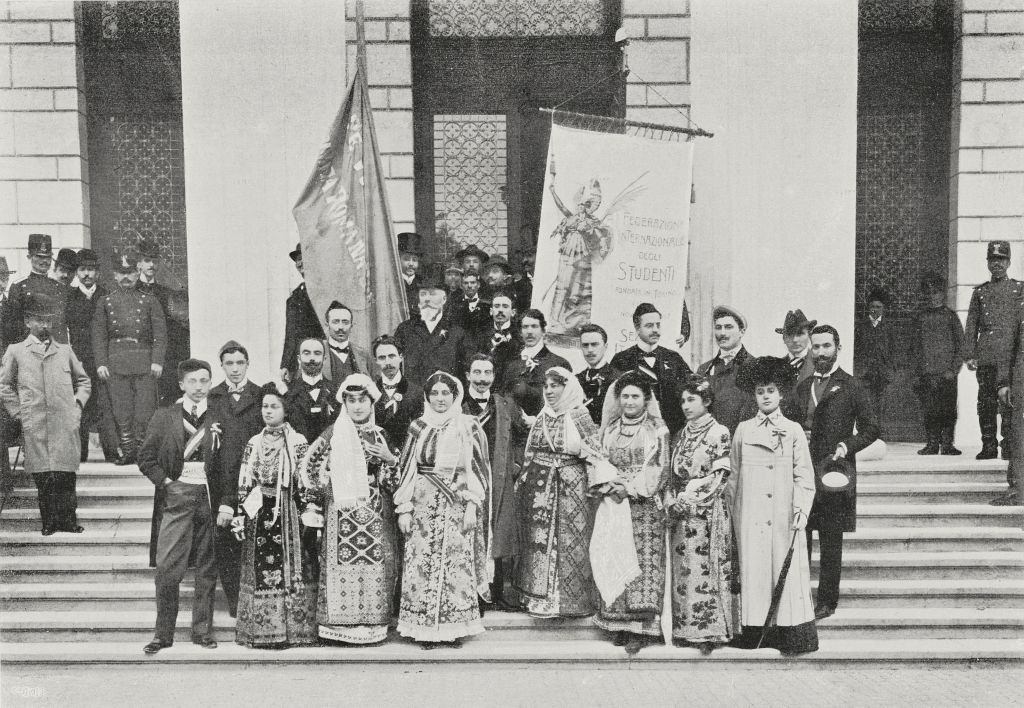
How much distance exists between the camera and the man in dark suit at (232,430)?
5.48 m

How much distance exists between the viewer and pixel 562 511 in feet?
18.4

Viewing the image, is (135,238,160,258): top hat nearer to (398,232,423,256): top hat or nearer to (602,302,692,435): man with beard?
(398,232,423,256): top hat

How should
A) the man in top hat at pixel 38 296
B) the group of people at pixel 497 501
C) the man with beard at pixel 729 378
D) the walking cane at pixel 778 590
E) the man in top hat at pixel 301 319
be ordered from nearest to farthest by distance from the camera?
the walking cane at pixel 778 590
the group of people at pixel 497 501
the man with beard at pixel 729 378
the man in top hat at pixel 301 319
the man in top hat at pixel 38 296

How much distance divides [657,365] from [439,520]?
1.87 meters

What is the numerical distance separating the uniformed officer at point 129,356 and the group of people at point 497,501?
201 centimetres

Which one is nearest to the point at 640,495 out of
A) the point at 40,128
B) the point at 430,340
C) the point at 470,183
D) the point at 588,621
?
the point at 588,621

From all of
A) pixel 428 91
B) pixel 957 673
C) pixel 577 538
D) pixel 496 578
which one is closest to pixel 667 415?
pixel 577 538

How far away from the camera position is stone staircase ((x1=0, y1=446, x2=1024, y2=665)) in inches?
214

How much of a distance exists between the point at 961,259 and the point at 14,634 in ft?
28.7

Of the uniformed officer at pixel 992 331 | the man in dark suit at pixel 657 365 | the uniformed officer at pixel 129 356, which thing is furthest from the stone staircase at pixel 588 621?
the man in dark suit at pixel 657 365

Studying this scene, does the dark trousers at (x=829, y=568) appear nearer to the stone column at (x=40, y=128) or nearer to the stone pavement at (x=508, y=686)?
the stone pavement at (x=508, y=686)

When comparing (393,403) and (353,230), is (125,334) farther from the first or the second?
(393,403)

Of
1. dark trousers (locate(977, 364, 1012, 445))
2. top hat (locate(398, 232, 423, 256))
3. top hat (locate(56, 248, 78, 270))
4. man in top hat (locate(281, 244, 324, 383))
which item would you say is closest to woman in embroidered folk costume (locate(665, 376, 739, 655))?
man in top hat (locate(281, 244, 324, 383))

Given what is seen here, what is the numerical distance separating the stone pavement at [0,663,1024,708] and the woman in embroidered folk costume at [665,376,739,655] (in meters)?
0.28
